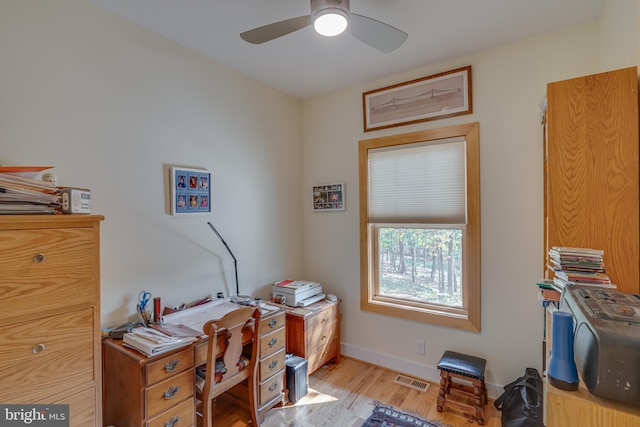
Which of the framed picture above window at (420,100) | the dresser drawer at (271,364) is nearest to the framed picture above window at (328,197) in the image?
the framed picture above window at (420,100)

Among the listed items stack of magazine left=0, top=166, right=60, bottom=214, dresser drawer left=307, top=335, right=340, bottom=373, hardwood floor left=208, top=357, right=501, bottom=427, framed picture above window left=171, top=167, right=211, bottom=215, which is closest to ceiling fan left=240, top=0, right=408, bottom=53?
framed picture above window left=171, top=167, right=211, bottom=215

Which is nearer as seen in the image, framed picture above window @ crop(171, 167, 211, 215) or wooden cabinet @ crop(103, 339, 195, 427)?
wooden cabinet @ crop(103, 339, 195, 427)

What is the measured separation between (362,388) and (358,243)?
1.21 metres

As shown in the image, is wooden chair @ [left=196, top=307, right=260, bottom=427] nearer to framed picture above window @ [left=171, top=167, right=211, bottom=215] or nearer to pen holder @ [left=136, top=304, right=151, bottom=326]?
pen holder @ [left=136, top=304, right=151, bottom=326]

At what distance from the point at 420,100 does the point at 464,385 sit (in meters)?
2.30

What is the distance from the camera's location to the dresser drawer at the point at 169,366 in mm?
1480

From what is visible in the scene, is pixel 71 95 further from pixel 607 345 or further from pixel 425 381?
pixel 425 381

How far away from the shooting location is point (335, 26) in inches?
60.1

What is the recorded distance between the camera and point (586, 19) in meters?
1.92

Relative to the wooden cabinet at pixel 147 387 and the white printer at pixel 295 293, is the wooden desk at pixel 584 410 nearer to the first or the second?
the wooden cabinet at pixel 147 387

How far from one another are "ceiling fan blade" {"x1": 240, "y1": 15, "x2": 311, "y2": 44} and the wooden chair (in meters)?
1.51

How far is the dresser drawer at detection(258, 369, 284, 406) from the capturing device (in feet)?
6.68

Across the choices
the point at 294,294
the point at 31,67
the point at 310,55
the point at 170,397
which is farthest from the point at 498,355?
the point at 31,67

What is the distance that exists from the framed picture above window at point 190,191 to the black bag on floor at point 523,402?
2414mm
